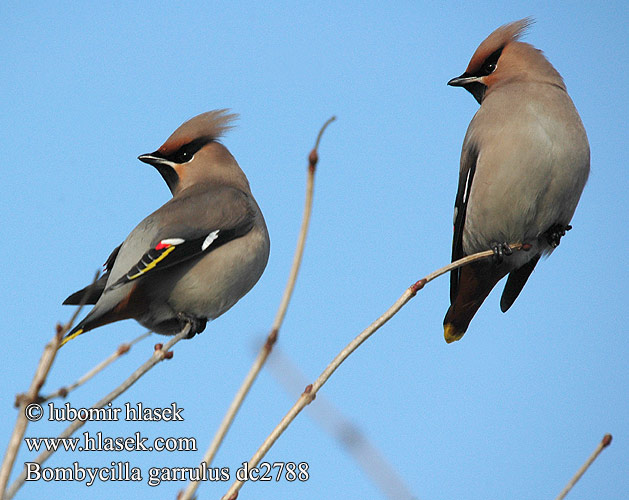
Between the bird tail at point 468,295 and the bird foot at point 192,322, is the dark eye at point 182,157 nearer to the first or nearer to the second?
the bird foot at point 192,322

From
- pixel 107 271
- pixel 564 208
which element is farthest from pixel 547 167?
pixel 107 271

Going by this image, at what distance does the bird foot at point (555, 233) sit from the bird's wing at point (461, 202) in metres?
0.48

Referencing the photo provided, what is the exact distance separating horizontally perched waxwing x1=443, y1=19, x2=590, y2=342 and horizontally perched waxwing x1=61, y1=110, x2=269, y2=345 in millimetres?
1186

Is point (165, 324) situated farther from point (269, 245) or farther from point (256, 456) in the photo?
point (256, 456)

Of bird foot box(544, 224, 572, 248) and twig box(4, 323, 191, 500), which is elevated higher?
twig box(4, 323, 191, 500)

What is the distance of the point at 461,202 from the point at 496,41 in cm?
115

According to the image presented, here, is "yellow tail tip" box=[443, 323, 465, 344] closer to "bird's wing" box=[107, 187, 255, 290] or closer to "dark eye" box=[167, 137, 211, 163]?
"bird's wing" box=[107, 187, 255, 290]

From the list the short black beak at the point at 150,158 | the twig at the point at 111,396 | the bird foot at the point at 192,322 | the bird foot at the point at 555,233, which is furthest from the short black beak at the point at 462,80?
the twig at the point at 111,396

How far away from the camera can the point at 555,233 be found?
4539 mm

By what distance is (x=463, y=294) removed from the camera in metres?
4.80

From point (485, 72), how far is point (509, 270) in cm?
131

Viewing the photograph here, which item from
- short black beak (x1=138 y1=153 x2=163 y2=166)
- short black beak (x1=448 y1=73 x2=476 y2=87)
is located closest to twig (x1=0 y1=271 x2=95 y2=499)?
short black beak (x1=138 y1=153 x2=163 y2=166)

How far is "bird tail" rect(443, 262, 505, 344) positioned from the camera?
4.63 meters

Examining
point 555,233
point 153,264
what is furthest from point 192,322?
point 555,233
